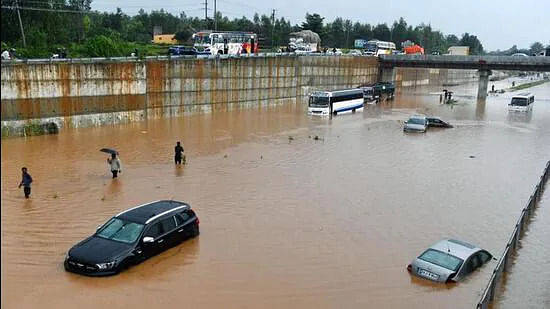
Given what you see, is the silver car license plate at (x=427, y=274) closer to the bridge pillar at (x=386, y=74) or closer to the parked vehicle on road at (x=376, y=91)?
the parked vehicle on road at (x=376, y=91)

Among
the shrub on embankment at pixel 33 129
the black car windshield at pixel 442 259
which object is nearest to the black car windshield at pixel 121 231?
the black car windshield at pixel 442 259

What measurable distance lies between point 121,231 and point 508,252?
392 inches

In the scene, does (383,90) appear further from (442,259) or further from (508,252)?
(442,259)

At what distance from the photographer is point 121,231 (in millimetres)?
12742

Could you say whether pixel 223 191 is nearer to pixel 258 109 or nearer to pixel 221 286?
pixel 221 286

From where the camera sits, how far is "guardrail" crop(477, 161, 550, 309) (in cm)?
1053

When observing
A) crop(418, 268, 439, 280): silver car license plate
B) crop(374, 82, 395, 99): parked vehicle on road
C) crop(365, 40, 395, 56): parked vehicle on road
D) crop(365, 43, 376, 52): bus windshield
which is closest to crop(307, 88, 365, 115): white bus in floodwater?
crop(374, 82, 395, 99): parked vehicle on road

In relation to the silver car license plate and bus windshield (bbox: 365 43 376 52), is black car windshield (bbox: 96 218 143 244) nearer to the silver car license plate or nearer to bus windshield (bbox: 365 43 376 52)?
the silver car license plate

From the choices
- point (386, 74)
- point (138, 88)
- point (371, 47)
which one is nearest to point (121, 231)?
point (138, 88)

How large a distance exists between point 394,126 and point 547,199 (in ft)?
72.3

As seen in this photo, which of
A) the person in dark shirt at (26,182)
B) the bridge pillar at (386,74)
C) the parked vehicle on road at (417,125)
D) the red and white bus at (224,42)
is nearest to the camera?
the person in dark shirt at (26,182)

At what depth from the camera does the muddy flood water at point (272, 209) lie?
11648 millimetres

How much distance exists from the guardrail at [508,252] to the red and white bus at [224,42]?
37.8m

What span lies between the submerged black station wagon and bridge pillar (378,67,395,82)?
67.1m
